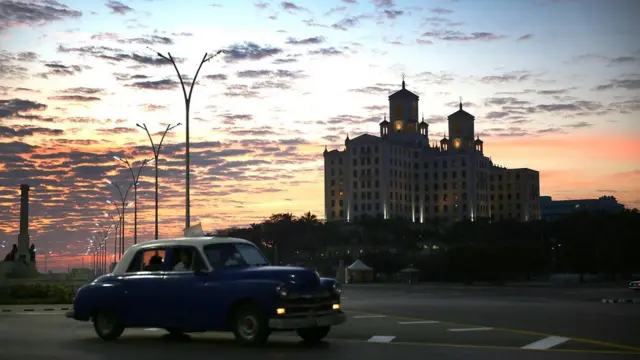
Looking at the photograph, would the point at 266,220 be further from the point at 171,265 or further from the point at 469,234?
the point at 171,265

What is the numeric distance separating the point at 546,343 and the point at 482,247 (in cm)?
10409

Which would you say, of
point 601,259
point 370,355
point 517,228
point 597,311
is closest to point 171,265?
point 370,355

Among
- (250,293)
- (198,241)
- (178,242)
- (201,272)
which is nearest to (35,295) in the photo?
(178,242)

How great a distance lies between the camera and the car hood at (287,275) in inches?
638

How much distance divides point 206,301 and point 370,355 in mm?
3613

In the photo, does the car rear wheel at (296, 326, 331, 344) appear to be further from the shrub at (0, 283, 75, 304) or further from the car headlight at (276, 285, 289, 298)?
the shrub at (0, 283, 75, 304)

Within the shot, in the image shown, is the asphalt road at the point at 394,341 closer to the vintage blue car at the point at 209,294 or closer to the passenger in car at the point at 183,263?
the vintage blue car at the point at 209,294

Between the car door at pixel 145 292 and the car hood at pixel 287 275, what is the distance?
1796 mm

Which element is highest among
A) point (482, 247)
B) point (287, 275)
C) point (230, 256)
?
point (482, 247)

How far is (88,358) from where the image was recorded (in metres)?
14.7

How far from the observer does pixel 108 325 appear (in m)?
18.3

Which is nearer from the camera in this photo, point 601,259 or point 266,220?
point 601,259

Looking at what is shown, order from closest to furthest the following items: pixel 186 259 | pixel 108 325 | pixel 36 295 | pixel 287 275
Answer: pixel 287 275
pixel 186 259
pixel 108 325
pixel 36 295

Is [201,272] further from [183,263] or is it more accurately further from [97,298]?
[97,298]
